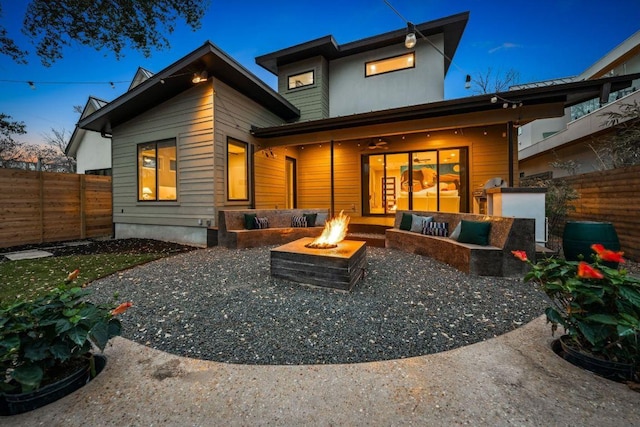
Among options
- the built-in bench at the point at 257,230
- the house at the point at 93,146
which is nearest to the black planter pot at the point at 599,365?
the built-in bench at the point at 257,230

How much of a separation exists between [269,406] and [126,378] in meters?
1.04

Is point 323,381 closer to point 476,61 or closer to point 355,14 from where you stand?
point 355,14

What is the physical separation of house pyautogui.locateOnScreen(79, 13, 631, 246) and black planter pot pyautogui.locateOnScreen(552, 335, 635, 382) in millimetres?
4844

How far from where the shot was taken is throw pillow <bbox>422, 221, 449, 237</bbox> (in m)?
5.21

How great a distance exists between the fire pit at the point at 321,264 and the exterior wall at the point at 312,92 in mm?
6891

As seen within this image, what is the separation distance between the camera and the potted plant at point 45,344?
1.43 metres

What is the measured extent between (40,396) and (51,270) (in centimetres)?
438

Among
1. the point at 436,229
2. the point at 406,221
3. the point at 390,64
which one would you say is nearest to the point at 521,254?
the point at 436,229

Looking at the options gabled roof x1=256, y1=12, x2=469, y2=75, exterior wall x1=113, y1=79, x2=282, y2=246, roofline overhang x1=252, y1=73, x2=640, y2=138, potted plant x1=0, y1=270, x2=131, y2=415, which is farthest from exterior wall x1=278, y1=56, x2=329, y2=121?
potted plant x1=0, y1=270, x2=131, y2=415

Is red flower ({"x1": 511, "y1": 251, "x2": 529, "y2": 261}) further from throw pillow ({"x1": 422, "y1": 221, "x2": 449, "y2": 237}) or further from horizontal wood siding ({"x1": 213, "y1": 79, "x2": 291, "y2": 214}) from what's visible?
horizontal wood siding ({"x1": 213, "y1": 79, "x2": 291, "y2": 214})

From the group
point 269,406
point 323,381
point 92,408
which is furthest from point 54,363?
point 323,381

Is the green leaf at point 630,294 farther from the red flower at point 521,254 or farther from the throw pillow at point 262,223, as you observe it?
the throw pillow at point 262,223

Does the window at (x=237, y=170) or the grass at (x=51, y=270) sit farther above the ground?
the window at (x=237, y=170)

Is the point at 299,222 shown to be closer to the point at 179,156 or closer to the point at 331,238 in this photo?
the point at 331,238
